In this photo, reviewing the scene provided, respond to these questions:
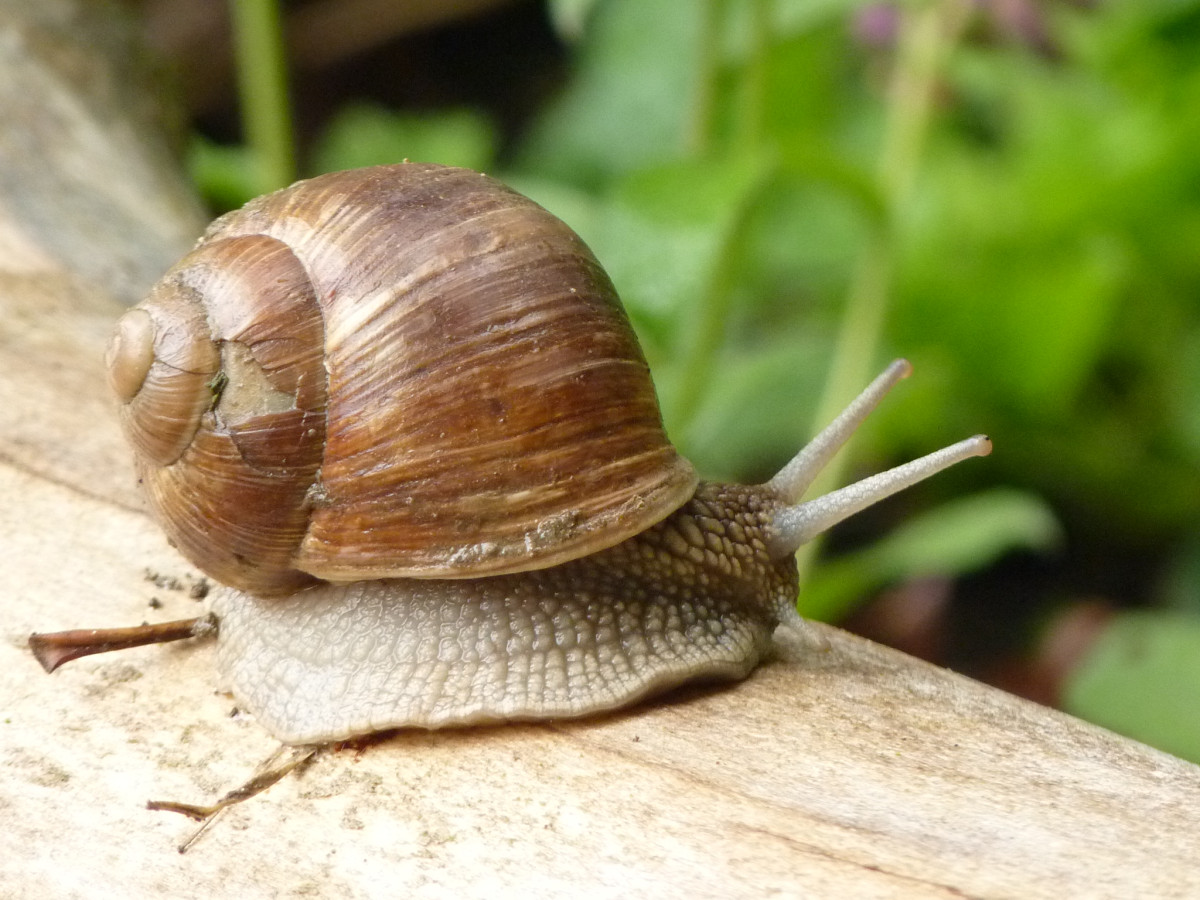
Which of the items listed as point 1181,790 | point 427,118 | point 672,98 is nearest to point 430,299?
point 1181,790

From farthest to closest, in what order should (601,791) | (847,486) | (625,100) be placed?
(625,100)
(847,486)
(601,791)

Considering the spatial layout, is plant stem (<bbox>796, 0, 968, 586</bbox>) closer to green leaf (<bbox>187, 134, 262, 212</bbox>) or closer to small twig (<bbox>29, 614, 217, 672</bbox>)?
small twig (<bbox>29, 614, 217, 672</bbox>)

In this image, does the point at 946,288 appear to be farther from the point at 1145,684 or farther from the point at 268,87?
the point at 268,87

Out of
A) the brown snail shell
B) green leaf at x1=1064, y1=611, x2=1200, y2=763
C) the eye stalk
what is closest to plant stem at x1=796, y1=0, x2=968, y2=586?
the eye stalk

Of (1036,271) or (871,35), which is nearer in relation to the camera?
(1036,271)

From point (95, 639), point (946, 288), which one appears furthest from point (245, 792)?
point (946, 288)

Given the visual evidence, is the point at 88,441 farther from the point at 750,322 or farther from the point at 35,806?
the point at 750,322
